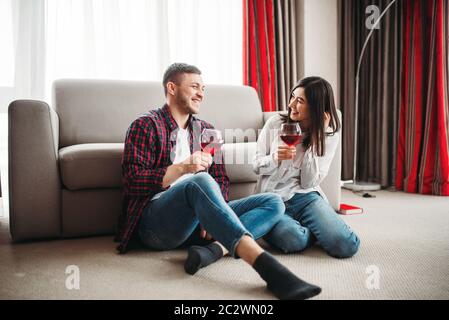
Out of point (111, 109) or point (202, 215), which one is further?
point (111, 109)

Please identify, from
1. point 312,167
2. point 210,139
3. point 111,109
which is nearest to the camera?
point 210,139

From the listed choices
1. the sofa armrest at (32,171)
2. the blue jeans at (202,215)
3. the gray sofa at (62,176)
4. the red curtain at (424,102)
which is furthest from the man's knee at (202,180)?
the red curtain at (424,102)

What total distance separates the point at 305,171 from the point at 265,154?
22cm

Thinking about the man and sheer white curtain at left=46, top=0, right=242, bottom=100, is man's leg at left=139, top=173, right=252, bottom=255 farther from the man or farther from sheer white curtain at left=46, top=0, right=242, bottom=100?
sheer white curtain at left=46, top=0, right=242, bottom=100

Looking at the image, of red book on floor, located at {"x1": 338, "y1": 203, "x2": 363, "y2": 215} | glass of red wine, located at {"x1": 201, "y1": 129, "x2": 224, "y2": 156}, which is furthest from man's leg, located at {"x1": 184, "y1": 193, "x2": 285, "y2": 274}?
red book on floor, located at {"x1": 338, "y1": 203, "x2": 363, "y2": 215}

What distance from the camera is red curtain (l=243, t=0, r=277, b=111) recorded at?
3494mm

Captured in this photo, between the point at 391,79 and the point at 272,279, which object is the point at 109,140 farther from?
the point at 391,79

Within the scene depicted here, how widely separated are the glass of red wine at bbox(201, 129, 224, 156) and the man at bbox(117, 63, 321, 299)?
32 mm

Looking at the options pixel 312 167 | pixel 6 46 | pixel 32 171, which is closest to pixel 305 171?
pixel 312 167

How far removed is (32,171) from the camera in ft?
6.18

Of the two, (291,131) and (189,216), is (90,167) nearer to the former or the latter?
(189,216)

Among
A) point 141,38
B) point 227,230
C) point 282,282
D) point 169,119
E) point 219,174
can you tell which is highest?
point 141,38
